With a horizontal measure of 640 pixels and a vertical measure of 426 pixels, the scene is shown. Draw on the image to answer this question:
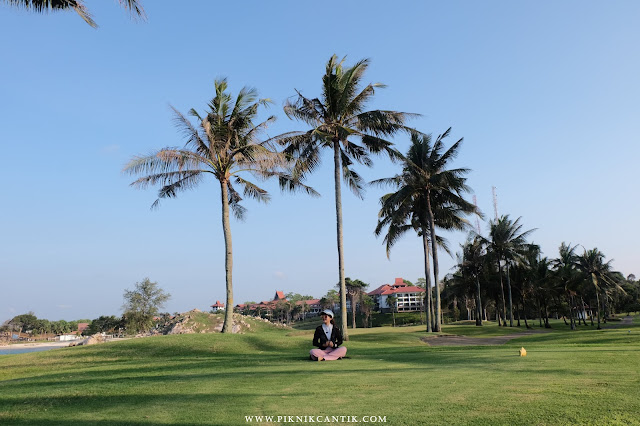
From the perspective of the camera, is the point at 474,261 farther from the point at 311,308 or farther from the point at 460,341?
the point at 311,308

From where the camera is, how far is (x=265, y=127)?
24.3m

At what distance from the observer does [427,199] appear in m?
36.8

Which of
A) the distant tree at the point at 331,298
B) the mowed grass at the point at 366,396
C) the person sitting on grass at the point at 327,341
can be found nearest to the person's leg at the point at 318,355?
the person sitting on grass at the point at 327,341

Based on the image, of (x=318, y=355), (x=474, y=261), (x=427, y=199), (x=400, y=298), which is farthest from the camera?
(x=400, y=298)

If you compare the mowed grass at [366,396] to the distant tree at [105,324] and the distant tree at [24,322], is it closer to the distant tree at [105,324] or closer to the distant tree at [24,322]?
the distant tree at [105,324]

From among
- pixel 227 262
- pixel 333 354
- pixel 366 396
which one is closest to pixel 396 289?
pixel 227 262

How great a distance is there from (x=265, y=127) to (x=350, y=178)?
20.9ft

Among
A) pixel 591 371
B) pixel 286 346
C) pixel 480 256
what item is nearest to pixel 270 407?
pixel 591 371

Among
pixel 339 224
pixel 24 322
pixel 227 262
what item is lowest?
pixel 24 322

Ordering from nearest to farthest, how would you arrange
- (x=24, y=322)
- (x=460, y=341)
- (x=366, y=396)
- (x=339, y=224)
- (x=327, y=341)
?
(x=366, y=396) → (x=327, y=341) → (x=339, y=224) → (x=460, y=341) → (x=24, y=322)

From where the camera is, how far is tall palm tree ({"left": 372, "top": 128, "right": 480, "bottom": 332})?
3581 cm

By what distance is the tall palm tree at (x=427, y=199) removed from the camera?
35.8 meters

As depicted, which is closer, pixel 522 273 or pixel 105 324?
pixel 522 273

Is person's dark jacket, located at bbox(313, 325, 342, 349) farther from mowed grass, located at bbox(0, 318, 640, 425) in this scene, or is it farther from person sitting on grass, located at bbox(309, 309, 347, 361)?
mowed grass, located at bbox(0, 318, 640, 425)
